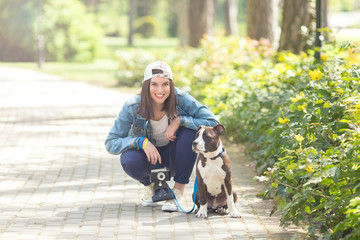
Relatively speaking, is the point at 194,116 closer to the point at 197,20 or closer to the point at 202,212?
the point at 202,212

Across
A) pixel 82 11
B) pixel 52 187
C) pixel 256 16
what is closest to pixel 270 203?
pixel 52 187

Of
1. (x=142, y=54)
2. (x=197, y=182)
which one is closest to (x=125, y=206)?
(x=197, y=182)

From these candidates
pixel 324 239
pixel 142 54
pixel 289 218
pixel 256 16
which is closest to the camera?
pixel 324 239

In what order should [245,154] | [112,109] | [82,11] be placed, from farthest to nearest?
[82,11]
[112,109]
[245,154]

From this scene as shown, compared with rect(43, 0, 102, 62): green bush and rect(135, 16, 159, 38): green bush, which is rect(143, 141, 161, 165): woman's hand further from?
rect(135, 16, 159, 38): green bush

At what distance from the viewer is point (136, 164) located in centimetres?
632

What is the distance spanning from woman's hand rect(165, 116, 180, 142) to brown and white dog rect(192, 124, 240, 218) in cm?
46

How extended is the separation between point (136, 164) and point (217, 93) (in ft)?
18.3

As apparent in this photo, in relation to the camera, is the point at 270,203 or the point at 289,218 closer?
the point at 289,218

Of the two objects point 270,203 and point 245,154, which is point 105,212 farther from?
point 245,154

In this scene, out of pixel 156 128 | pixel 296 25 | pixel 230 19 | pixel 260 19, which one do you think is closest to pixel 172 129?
pixel 156 128

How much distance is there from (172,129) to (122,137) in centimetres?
50

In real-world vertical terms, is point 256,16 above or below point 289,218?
above

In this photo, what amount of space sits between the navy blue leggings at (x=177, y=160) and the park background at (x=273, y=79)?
2.49 feet
